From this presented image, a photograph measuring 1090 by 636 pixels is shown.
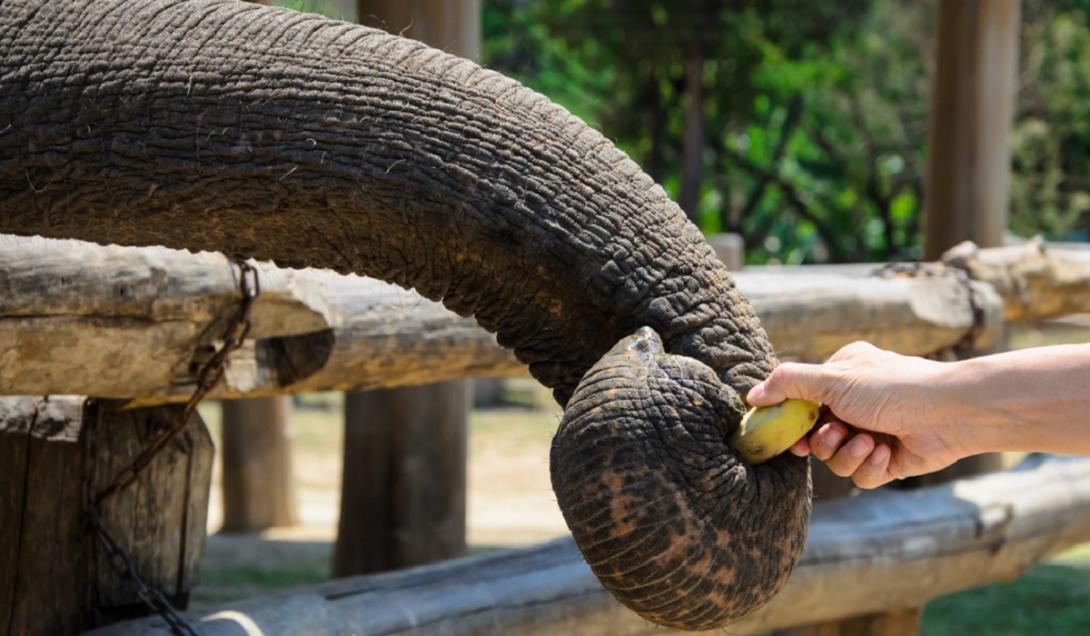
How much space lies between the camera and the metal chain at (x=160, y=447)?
9.06 ft

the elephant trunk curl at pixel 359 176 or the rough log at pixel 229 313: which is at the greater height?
the elephant trunk curl at pixel 359 176

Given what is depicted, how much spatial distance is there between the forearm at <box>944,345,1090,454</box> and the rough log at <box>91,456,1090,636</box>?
1400mm

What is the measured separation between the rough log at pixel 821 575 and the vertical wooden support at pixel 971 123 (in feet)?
6.40

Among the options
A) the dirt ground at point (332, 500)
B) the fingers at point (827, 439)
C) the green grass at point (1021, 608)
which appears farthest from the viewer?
the dirt ground at point (332, 500)

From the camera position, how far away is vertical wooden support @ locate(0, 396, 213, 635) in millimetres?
2805

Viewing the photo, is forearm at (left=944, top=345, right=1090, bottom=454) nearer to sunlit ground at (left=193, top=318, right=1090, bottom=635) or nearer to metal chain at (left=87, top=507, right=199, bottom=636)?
metal chain at (left=87, top=507, right=199, bottom=636)

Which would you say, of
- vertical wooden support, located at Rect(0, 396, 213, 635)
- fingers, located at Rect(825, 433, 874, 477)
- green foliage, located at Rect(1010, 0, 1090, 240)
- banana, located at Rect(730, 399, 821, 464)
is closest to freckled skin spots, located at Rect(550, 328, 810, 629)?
banana, located at Rect(730, 399, 821, 464)

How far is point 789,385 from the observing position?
1896mm

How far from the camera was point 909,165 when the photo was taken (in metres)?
15.0

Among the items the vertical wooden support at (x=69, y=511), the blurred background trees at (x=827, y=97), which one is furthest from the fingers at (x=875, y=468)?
the blurred background trees at (x=827, y=97)

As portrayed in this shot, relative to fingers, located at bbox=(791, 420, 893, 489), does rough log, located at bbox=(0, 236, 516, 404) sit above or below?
above

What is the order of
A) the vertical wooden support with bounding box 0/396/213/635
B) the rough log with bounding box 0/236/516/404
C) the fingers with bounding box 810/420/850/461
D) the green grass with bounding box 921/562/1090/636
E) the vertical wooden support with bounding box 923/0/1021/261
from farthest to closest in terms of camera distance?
the vertical wooden support with bounding box 923/0/1021/261
the green grass with bounding box 921/562/1090/636
the vertical wooden support with bounding box 0/396/213/635
the rough log with bounding box 0/236/516/404
the fingers with bounding box 810/420/850/461

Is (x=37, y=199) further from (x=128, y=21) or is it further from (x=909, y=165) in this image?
(x=909, y=165)

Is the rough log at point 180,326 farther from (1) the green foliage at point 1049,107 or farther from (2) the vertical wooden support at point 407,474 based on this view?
A: (1) the green foliage at point 1049,107
